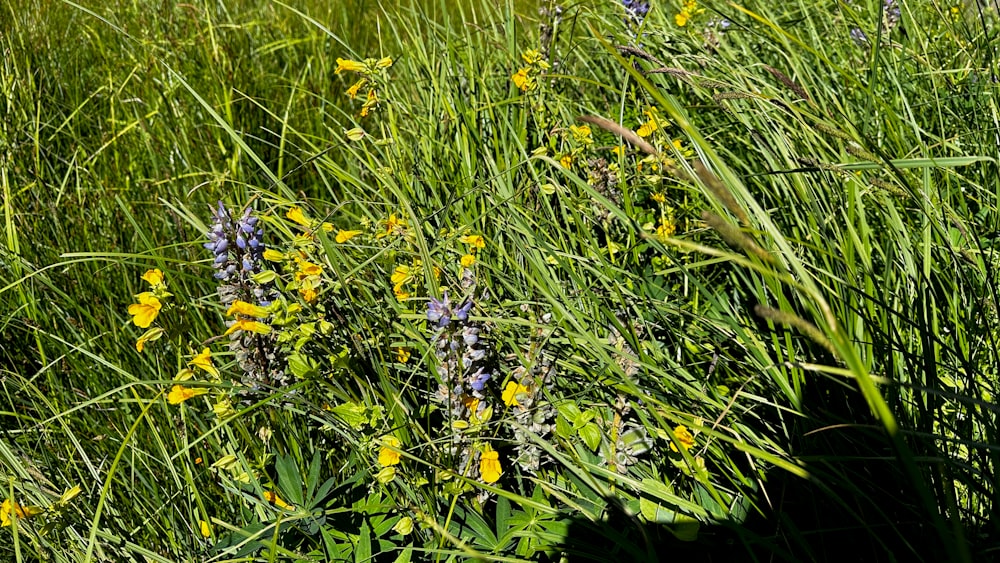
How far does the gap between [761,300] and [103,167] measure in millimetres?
2239

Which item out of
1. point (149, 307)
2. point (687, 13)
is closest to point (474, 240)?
point (149, 307)

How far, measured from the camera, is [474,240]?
179 centimetres

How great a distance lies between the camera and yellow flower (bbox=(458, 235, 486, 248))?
1.77 m

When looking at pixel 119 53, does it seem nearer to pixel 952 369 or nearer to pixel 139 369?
pixel 139 369

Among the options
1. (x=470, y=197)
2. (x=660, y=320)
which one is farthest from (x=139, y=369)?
(x=660, y=320)

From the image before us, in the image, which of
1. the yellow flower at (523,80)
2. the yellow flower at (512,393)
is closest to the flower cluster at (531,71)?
the yellow flower at (523,80)

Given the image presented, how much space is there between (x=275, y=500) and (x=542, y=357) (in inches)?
22.5

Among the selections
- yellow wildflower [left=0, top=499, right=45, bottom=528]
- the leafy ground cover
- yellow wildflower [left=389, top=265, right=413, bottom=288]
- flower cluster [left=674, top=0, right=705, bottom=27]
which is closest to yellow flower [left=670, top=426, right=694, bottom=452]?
the leafy ground cover

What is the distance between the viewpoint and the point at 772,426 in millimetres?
1675

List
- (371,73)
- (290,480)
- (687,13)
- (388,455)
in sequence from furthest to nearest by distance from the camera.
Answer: (687,13), (371,73), (290,480), (388,455)

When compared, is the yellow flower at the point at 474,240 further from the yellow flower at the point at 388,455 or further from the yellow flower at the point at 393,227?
the yellow flower at the point at 388,455

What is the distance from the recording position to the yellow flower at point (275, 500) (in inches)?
62.2

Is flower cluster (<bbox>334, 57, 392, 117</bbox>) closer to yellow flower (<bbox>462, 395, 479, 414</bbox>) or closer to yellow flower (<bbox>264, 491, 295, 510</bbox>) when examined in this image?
yellow flower (<bbox>462, 395, 479, 414</bbox>)

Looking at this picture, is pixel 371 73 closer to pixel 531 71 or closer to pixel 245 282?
pixel 531 71
